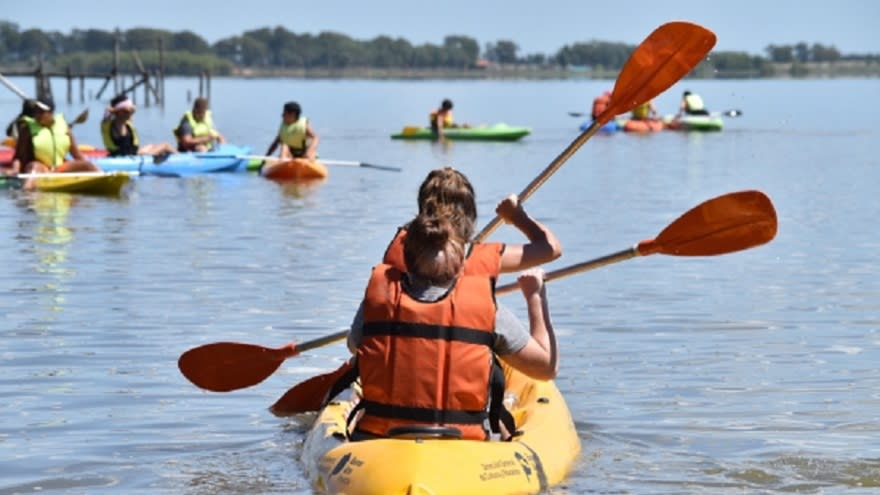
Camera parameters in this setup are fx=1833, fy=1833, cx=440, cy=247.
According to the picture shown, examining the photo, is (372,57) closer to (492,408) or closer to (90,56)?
(90,56)

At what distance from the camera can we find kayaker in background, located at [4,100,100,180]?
19.1 metres

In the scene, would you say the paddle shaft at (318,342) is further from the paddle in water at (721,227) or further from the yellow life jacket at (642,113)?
the yellow life jacket at (642,113)

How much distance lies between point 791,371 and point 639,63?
233 centimetres

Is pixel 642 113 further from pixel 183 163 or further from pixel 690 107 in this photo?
pixel 183 163

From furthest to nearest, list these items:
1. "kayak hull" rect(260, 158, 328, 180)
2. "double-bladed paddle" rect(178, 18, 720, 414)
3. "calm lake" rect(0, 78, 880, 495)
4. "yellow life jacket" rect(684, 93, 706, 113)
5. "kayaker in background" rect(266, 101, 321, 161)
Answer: "yellow life jacket" rect(684, 93, 706, 113) < "kayak hull" rect(260, 158, 328, 180) < "kayaker in background" rect(266, 101, 321, 161) < "double-bladed paddle" rect(178, 18, 720, 414) < "calm lake" rect(0, 78, 880, 495)

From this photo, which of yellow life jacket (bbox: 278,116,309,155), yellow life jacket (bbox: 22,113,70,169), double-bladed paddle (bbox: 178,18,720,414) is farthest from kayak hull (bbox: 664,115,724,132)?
double-bladed paddle (bbox: 178,18,720,414)

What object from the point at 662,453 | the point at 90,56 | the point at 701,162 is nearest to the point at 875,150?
the point at 701,162

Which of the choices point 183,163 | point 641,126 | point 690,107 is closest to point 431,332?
point 183,163

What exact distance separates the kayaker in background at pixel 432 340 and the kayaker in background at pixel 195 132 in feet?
57.4

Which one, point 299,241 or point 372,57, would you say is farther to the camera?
point 372,57

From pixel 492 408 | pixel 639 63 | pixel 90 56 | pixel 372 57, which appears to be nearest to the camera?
pixel 492 408

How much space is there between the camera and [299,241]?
16.6 m

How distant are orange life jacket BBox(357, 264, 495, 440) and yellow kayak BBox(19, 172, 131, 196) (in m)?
13.6

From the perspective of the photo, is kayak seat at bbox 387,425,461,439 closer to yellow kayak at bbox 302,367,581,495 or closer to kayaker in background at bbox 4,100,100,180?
yellow kayak at bbox 302,367,581,495
